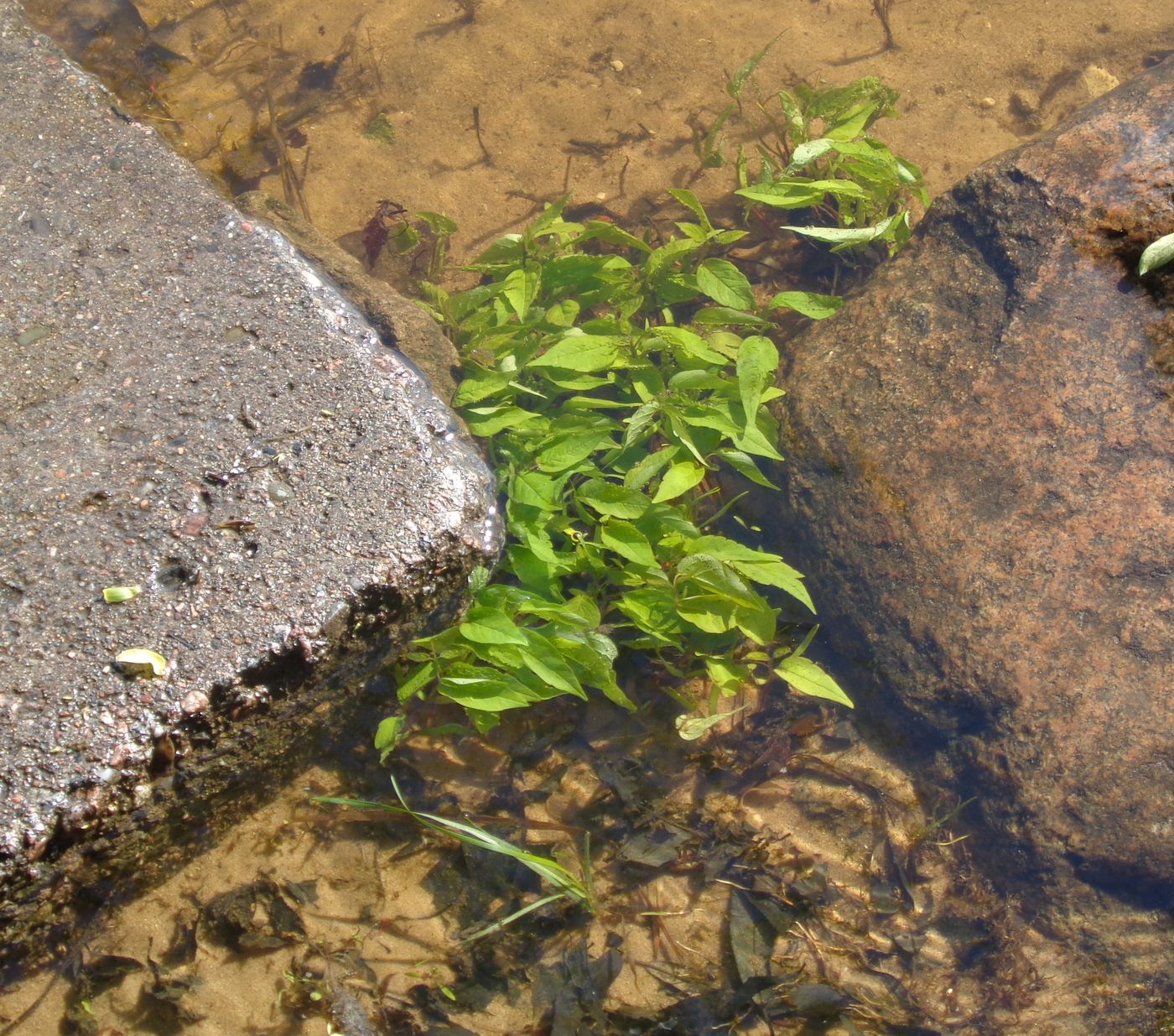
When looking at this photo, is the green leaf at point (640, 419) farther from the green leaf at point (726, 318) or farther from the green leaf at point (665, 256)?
the green leaf at point (665, 256)

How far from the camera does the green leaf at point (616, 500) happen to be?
2963 mm

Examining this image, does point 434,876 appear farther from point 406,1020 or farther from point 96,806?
point 96,806

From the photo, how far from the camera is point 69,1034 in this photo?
8.32ft

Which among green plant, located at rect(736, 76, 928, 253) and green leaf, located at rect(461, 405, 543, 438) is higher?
green plant, located at rect(736, 76, 928, 253)

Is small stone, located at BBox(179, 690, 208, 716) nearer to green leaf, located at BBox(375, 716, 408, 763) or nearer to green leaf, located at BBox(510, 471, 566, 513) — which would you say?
green leaf, located at BBox(375, 716, 408, 763)

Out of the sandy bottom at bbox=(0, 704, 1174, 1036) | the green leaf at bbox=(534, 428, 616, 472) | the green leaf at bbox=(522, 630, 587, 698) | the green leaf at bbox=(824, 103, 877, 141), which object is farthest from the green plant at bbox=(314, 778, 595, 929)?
the green leaf at bbox=(824, 103, 877, 141)

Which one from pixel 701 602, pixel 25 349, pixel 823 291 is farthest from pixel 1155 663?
pixel 25 349

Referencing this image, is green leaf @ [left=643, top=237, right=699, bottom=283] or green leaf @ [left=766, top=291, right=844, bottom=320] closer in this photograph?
green leaf @ [left=766, top=291, right=844, bottom=320]

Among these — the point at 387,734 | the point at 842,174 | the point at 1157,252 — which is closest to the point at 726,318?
the point at 842,174

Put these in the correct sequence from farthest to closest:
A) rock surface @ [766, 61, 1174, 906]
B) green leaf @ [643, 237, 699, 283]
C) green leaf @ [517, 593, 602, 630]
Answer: green leaf @ [643, 237, 699, 283] → rock surface @ [766, 61, 1174, 906] → green leaf @ [517, 593, 602, 630]

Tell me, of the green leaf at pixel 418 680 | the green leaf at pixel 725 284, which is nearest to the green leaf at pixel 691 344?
the green leaf at pixel 725 284

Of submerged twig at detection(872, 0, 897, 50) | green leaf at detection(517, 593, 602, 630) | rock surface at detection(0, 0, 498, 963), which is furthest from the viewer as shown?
submerged twig at detection(872, 0, 897, 50)

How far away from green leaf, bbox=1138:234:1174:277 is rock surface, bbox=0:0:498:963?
8.40ft

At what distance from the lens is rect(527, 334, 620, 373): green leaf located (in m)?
3.27
